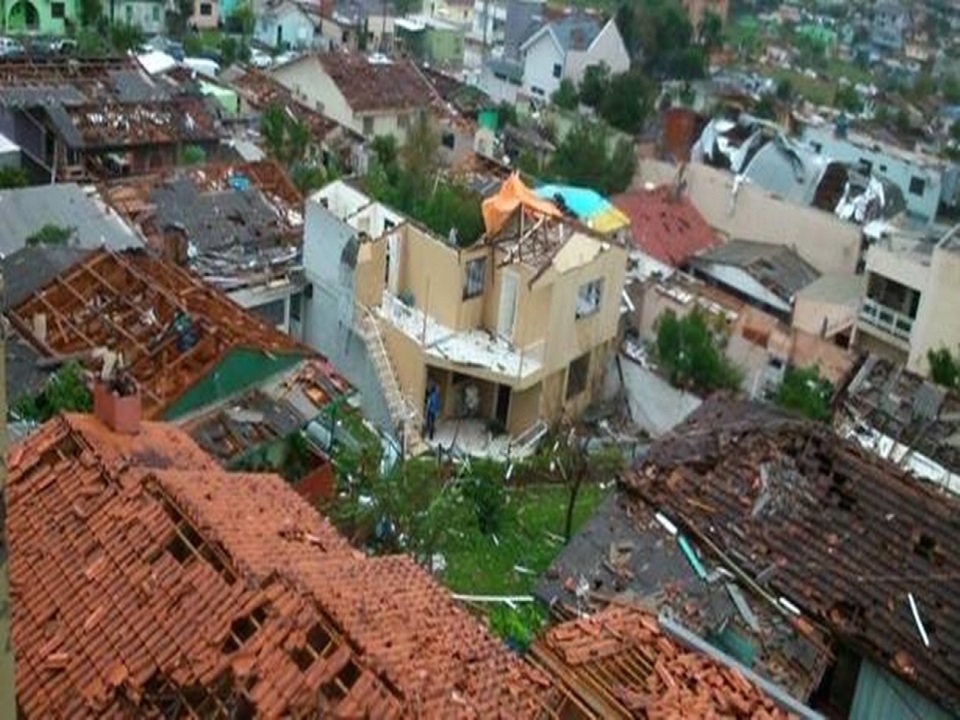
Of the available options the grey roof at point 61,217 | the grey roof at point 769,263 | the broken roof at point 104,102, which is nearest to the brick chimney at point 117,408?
the grey roof at point 61,217

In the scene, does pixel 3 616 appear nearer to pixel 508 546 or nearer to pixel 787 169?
pixel 508 546

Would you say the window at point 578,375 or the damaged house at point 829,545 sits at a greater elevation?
the damaged house at point 829,545

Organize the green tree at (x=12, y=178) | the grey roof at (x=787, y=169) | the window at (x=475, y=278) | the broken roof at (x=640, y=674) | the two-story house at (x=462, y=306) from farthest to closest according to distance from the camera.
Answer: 1. the grey roof at (x=787, y=169)
2. the green tree at (x=12, y=178)
3. the window at (x=475, y=278)
4. the two-story house at (x=462, y=306)
5. the broken roof at (x=640, y=674)

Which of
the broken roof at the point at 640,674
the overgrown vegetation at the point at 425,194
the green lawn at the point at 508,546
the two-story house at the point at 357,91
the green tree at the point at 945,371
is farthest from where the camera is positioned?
the two-story house at the point at 357,91

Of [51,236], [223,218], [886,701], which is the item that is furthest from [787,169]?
[886,701]

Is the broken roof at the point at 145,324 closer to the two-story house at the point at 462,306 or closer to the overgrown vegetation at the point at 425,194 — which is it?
the two-story house at the point at 462,306

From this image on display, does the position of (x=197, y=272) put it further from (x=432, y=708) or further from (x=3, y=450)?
(x=3, y=450)
